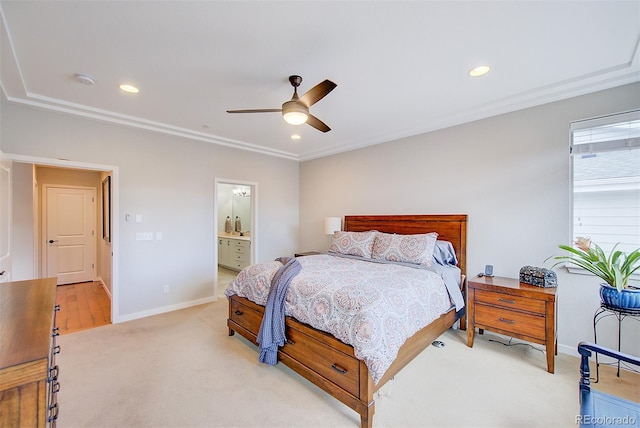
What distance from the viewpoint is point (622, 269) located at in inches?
87.0

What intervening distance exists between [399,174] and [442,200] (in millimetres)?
801

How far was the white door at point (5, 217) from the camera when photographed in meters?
2.63

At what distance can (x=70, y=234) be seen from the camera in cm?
577

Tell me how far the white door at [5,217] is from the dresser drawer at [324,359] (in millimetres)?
2737

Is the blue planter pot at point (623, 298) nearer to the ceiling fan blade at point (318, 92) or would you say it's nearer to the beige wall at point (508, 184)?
the beige wall at point (508, 184)

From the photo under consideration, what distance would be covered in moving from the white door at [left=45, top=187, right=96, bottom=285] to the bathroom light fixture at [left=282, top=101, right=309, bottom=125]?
6.00 m

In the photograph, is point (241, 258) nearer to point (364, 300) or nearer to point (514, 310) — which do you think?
point (364, 300)

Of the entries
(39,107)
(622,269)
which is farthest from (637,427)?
(39,107)

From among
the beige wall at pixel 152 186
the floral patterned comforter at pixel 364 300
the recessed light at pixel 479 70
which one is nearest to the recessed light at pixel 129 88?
the beige wall at pixel 152 186

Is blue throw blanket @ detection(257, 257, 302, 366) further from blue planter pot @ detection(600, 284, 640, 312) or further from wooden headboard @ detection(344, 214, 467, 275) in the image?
blue planter pot @ detection(600, 284, 640, 312)

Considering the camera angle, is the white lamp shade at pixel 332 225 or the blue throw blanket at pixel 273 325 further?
the white lamp shade at pixel 332 225

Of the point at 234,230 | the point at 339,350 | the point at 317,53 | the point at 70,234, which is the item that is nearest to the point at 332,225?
the point at 339,350

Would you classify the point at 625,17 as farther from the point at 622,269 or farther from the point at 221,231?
the point at 221,231

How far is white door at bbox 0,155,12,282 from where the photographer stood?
2.63m
